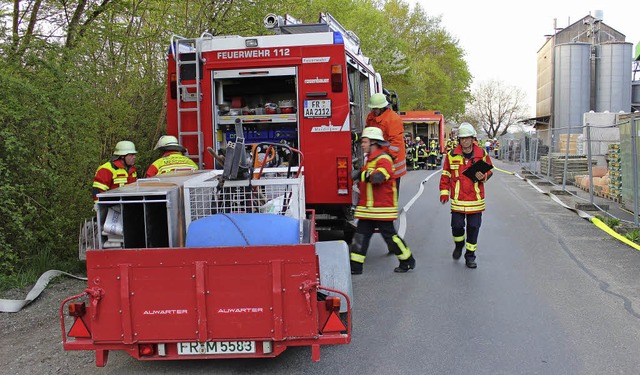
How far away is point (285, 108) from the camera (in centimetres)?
782

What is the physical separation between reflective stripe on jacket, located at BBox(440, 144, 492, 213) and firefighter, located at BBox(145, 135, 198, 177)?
10.5ft

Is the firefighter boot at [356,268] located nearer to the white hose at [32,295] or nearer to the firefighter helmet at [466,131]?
the firefighter helmet at [466,131]

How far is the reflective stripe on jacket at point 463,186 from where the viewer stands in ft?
24.5

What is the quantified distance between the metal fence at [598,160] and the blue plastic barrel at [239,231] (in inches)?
302

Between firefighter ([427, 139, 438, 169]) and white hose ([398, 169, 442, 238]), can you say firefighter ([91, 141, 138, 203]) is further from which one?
firefighter ([427, 139, 438, 169])

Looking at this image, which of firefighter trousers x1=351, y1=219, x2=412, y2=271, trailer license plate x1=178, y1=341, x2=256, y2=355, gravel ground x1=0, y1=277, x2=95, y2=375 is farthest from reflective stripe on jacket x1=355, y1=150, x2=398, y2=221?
gravel ground x1=0, y1=277, x2=95, y2=375

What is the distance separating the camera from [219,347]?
13.3 ft

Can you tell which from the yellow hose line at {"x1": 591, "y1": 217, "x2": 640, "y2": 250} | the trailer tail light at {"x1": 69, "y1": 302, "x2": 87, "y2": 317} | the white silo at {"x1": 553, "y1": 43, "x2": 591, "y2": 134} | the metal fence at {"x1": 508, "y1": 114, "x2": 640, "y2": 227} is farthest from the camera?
the white silo at {"x1": 553, "y1": 43, "x2": 591, "y2": 134}

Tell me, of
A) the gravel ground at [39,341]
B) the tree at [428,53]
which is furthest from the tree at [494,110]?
the gravel ground at [39,341]

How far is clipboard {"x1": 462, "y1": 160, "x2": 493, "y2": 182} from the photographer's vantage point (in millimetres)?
7418

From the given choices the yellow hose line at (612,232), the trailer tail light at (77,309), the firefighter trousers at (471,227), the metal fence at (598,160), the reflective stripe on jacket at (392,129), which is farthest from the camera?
the metal fence at (598,160)

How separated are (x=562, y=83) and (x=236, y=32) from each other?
3894 cm

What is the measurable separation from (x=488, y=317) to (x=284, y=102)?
3865 millimetres

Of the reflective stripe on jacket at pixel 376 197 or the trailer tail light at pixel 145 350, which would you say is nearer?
the trailer tail light at pixel 145 350
